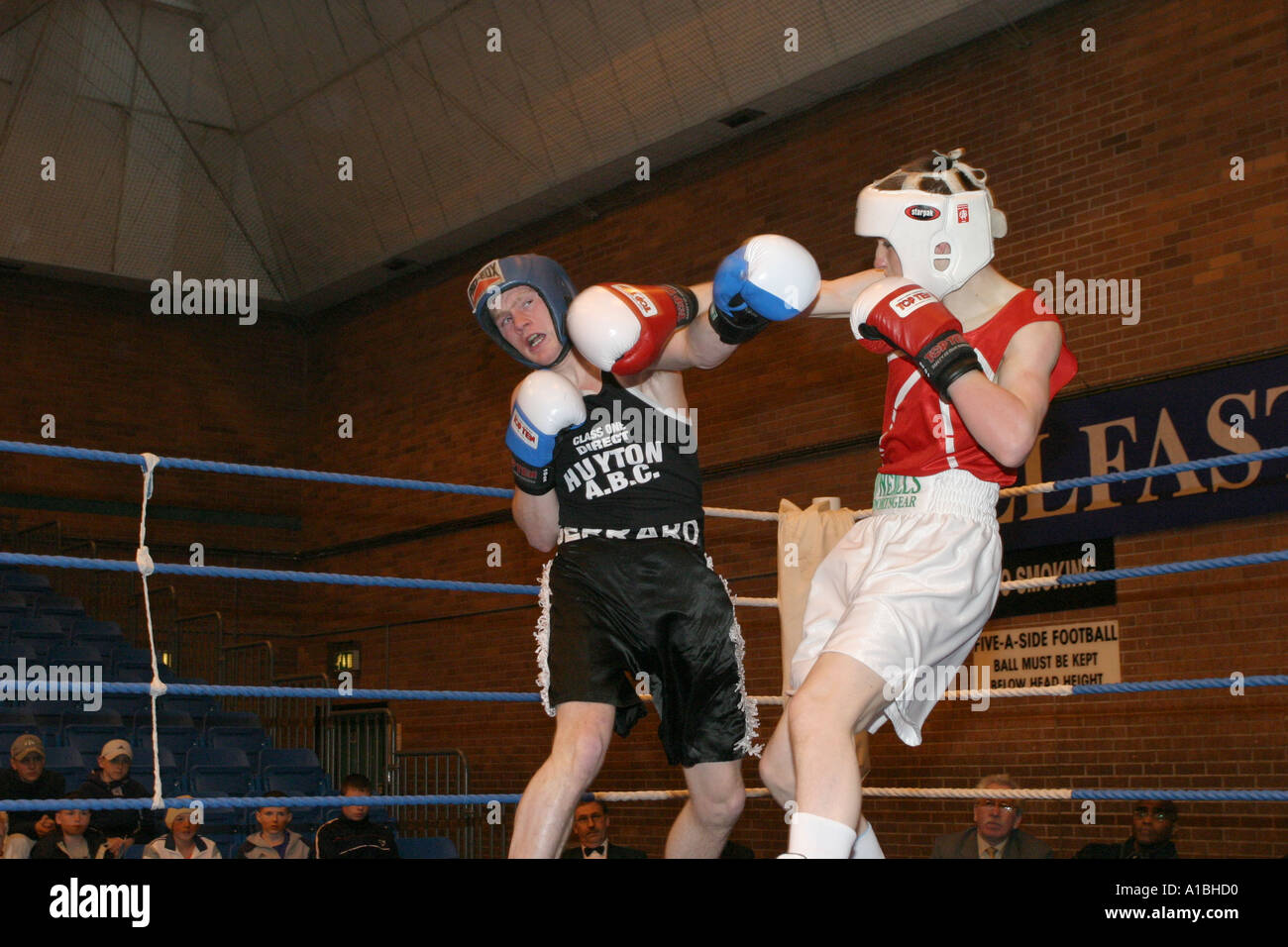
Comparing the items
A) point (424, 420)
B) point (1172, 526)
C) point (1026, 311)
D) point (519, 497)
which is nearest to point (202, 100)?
point (424, 420)

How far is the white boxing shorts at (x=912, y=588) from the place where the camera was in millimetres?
2646

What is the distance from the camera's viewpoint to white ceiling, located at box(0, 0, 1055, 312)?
912cm

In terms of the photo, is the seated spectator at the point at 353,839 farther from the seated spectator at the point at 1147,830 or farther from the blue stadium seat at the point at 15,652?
the seated spectator at the point at 1147,830

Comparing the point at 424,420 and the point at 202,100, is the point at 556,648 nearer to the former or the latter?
the point at 424,420

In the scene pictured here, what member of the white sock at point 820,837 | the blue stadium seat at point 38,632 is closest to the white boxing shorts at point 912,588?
the white sock at point 820,837

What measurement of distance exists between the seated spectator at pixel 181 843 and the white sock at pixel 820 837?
185 inches

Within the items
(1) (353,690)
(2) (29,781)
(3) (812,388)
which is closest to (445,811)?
(2) (29,781)

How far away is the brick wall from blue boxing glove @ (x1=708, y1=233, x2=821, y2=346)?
4720mm

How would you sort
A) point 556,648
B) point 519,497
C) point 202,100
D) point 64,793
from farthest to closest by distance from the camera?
point 202,100, point 64,793, point 519,497, point 556,648

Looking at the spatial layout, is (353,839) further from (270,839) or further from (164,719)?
(164,719)

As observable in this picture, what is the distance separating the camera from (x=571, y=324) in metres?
3.04

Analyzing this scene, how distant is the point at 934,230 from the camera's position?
2971 mm
